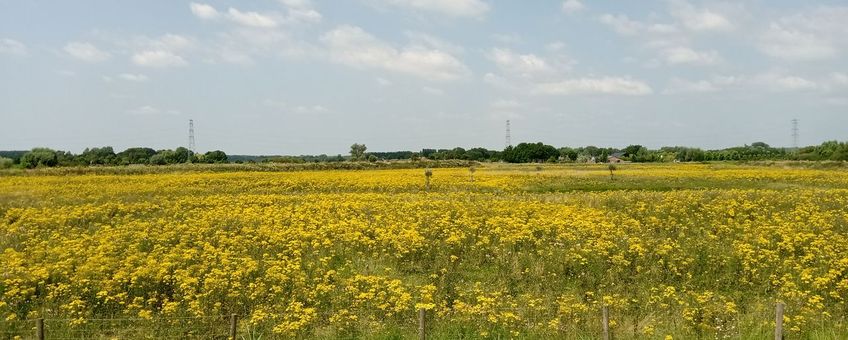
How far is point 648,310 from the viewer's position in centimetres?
934

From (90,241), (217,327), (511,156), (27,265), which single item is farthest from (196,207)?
(511,156)

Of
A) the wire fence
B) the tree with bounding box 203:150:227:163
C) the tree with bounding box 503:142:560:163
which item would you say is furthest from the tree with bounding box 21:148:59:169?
the tree with bounding box 503:142:560:163

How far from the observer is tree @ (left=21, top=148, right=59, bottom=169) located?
222 feet

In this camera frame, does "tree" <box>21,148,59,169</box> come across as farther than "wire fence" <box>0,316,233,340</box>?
Yes

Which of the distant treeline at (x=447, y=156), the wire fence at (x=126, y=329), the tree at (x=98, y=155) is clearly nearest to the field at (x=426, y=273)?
the wire fence at (x=126, y=329)

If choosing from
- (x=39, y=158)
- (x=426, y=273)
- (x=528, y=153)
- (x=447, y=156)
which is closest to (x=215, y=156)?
(x=39, y=158)

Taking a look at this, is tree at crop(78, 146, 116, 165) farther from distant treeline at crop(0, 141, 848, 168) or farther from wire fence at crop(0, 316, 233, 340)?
wire fence at crop(0, 316, 233, 340)

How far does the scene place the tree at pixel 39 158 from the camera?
6768 cm

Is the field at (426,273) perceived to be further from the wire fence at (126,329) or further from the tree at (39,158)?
the tree at (39,158)

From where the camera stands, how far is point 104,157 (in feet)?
308

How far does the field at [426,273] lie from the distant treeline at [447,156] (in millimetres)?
56064

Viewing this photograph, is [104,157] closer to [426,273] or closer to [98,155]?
[98,155]

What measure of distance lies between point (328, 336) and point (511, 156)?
133 meters

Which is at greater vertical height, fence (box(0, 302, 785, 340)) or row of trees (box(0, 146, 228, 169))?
row of trees (box(0, 146, 228, 169))
